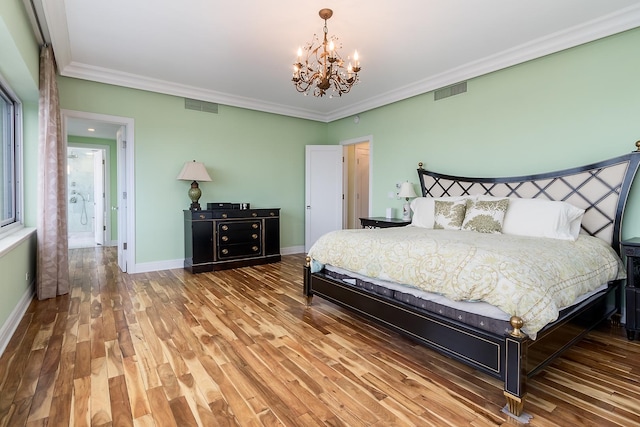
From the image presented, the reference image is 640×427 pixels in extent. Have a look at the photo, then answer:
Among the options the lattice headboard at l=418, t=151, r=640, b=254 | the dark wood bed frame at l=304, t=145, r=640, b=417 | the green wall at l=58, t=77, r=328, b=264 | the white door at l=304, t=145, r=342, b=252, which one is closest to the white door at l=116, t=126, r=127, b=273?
the green wall at l=58, t=77, r=328, b=264

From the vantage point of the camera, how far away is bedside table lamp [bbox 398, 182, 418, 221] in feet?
15.6

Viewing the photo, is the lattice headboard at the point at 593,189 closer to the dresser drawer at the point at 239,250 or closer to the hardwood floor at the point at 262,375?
the hardwood floor at the point at 262,375

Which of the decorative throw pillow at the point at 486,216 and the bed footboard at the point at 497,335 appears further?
the decorative throw pillow at the point at 486,216

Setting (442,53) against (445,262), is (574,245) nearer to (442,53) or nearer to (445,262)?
(445,262)

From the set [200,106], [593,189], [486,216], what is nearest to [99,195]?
[200,106]

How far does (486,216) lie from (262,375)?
8.44 feet

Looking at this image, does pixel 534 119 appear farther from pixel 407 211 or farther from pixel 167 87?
pixel 167 87

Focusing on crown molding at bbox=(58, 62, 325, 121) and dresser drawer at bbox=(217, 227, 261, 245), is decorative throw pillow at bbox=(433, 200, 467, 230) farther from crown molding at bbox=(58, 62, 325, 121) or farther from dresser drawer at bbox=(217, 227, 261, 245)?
crown molding at bbox=(58, 62, 325, 121)

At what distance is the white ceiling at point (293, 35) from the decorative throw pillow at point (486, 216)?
170 cm

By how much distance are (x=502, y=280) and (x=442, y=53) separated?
9.67 feet

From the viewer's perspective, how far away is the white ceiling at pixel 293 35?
2.86 m

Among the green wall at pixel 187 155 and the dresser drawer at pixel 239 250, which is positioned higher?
the green wall at pixel 187 155

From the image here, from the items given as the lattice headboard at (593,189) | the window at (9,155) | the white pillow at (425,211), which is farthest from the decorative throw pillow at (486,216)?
the window at (9,155)

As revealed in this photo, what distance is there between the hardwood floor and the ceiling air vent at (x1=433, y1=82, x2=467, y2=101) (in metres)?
3.07
